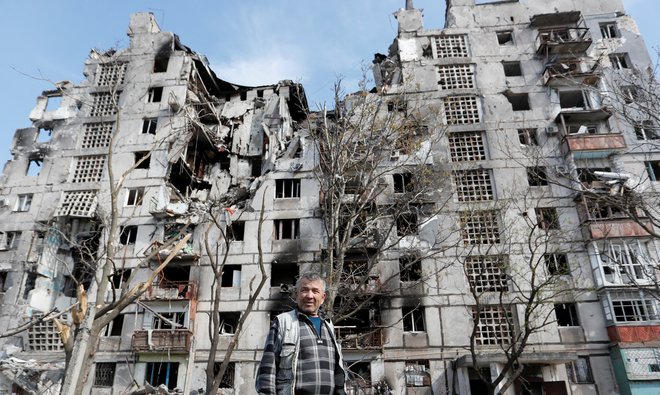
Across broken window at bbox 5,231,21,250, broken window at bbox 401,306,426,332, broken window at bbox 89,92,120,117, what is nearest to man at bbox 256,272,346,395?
broken window at bbox 401,306,426,332

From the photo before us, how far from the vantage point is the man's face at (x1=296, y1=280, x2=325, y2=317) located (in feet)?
15.1

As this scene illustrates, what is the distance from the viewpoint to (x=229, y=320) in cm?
2373

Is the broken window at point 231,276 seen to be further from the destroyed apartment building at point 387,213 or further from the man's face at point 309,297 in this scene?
the man's face at point 309,297

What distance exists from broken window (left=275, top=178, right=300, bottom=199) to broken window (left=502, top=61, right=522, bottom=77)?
15.6 m

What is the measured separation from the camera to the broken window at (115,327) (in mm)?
24016

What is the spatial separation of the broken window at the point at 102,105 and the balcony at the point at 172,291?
13.4m

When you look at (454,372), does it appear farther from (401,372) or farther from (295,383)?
(295,383)

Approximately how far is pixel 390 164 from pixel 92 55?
23967mm

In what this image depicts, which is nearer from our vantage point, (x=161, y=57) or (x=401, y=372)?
(x=401, y=372)

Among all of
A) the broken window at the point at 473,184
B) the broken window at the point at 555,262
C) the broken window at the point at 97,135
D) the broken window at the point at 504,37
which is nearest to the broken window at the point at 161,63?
the broken window at the point at 97,135

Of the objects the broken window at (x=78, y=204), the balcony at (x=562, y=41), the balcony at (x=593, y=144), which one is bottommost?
the broken window at (x=78, y=204)

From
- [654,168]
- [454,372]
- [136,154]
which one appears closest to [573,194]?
[654,168]

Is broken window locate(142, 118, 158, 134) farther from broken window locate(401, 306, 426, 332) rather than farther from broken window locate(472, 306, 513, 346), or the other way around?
broken window locate(472, 306, 513, 346)

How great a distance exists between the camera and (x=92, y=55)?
109 ft
